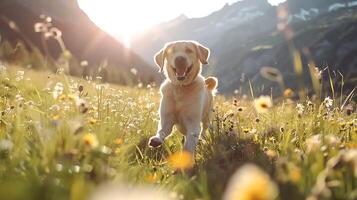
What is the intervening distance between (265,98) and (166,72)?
4.61 m

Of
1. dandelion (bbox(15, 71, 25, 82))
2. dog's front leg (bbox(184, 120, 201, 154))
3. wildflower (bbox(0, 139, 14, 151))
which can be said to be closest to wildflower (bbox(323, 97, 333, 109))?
dog's front leg (bbox(184, 120, 201, 154))

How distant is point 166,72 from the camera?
28.8 feet

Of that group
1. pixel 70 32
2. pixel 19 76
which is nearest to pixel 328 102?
pixel 19 76

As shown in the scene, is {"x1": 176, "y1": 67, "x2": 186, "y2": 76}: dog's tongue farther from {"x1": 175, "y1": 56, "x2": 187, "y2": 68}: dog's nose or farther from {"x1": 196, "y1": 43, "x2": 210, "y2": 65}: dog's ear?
{"x1": 196, "y1": 43, "x2": 210, "y2": 65}: dog's ear

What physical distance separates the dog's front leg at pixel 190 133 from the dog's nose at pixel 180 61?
996 millimetres

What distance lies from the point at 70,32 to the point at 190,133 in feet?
347

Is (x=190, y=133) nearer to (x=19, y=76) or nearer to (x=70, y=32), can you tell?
(x=19, y=76)

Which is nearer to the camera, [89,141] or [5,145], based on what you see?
[89,141]

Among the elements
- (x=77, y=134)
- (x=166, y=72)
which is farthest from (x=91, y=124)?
(x=166, y=72)

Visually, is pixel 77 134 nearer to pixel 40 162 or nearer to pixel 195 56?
pixel 40 162

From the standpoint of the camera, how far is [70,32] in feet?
355

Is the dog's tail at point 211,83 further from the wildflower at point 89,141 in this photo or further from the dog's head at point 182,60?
the wildflower at point 89,141

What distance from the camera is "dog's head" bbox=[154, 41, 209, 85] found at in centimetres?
812

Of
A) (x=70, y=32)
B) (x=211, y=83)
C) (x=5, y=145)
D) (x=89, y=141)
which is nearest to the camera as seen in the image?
(x=89, y=141)
